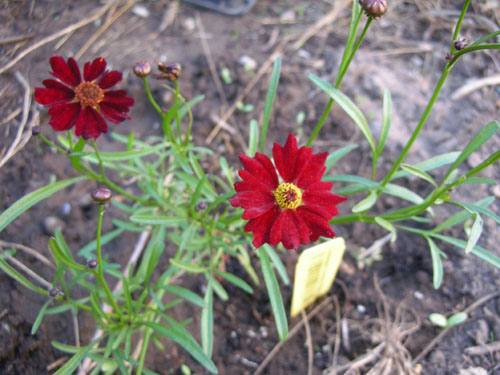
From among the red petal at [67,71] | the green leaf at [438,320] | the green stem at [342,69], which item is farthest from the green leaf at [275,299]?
the red petal at [67,71]

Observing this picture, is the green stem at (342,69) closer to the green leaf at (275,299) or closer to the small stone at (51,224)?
the green leaf at (275,299)

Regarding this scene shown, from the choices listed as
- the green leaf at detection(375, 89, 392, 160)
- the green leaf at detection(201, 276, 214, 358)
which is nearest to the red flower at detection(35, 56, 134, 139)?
the green leaf at detection(201, 276, 214, 358)

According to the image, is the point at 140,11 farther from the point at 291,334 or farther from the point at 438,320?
the point at 438,320

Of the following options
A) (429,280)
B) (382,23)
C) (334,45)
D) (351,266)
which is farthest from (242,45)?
(429,280)

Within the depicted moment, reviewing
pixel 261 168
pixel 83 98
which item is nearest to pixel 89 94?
pixel 83 98

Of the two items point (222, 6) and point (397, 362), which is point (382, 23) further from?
point (397, 362)
